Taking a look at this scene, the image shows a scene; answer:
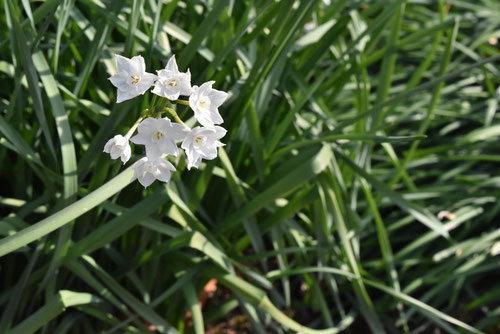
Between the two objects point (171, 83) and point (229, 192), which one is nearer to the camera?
point (171, 83)

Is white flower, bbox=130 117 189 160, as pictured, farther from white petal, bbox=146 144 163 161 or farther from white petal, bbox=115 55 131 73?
white petal, bbox=115 55 131 73

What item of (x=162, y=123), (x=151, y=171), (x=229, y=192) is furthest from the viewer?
(x=229, y=192)

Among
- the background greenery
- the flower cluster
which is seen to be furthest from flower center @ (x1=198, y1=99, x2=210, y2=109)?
the background greenery

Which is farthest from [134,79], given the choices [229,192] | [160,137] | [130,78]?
[229,192]

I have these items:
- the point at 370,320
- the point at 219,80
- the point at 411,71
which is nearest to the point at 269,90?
the point at 219,80

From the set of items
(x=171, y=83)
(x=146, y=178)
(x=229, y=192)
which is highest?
(x=171, y=83)

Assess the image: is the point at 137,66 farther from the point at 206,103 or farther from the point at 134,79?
the point at 206,103

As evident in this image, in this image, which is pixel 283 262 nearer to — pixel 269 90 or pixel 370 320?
pixel 370 320

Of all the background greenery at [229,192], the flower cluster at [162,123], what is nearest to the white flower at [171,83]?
the flower cluster at [162,123]

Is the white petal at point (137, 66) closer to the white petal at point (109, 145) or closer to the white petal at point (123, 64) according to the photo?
the white petal at point (123, 64)

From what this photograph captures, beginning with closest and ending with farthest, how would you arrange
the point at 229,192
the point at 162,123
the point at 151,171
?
the point at 162,123 → the point at 151,171 → the point at 229,192
